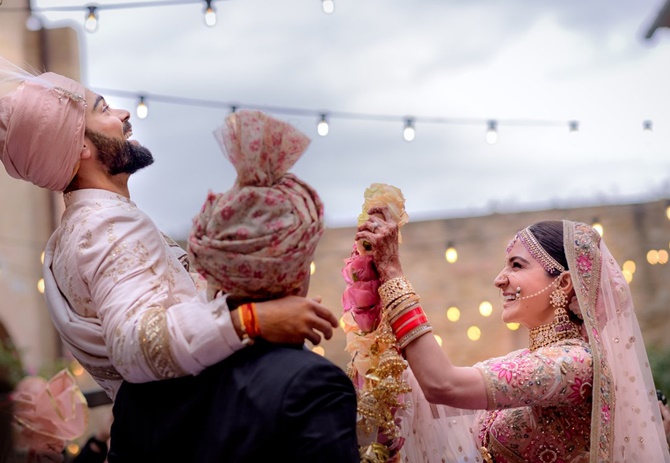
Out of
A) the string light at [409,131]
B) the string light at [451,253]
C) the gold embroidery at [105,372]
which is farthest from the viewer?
the string light at [451,253]

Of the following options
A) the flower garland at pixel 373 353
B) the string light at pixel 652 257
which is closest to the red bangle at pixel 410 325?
the flower garland at pixel 373 353

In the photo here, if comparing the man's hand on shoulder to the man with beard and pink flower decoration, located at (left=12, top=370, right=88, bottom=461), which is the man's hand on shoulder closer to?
the man with beard

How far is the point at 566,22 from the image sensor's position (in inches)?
310

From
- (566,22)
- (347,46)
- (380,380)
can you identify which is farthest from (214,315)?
(566,22)

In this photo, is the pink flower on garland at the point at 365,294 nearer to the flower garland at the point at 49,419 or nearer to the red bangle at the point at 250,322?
the red bangle at the point at 250,322

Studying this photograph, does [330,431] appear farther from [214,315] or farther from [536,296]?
[536,296]

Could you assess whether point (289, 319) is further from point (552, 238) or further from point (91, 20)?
point (91, 20)

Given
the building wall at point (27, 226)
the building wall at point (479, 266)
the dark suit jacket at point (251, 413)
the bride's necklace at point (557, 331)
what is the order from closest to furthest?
1. the dark suit jacket at point (251, 413)
2. the bride's necklace at point (557, 331)
3. the building wall at point (27, 226)
4. the building wall at point (479, 266)

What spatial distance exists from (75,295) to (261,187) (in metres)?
0.53

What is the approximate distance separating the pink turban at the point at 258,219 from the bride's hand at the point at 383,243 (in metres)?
0.48

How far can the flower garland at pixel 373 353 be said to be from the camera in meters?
2.07

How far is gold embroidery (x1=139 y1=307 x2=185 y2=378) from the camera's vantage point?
158 cm

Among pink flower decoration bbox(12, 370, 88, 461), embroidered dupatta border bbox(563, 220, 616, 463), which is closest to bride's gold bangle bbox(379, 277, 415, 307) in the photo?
embroidered dupatta border bbox(563, 220, 616, 463)

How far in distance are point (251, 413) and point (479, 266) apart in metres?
5.83
